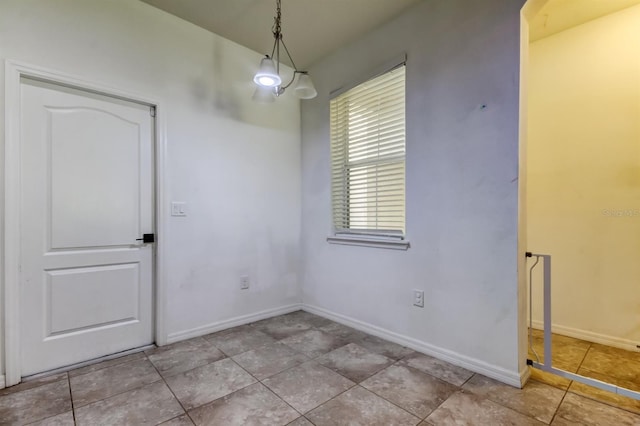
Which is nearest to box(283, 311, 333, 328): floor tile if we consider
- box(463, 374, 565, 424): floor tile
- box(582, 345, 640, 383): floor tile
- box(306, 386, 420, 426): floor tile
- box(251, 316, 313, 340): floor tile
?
box(251, 316, 313, 340): floor tile

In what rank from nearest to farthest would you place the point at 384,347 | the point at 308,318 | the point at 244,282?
1. the point at 384,347
2. the point at 244,282
3. the point at 308,318

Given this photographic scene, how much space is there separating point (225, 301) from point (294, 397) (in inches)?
53.0

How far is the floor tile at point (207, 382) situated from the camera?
5.75 feet

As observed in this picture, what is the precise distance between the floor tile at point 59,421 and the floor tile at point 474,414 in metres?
1.84

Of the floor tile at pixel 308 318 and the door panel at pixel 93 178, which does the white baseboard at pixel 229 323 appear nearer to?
the floor tile at pixel 308 318

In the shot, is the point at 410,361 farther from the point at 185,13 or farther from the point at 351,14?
the point at 185,13

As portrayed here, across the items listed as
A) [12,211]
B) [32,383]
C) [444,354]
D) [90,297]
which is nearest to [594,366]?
[444,354]

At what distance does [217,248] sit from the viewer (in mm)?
2795

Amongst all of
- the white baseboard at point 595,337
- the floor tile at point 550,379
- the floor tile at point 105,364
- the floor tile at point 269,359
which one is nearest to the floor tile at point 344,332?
the floor tile at point 269,359

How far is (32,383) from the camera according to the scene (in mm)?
1900

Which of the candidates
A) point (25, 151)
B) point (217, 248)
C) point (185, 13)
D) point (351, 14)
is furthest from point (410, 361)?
point (185, 13)

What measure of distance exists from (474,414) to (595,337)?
1728 mm

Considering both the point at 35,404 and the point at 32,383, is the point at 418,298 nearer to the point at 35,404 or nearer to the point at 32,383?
the point at 35,404

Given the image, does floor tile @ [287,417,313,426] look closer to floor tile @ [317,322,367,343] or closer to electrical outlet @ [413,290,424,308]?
floor tile @ [317,322,367,343]
